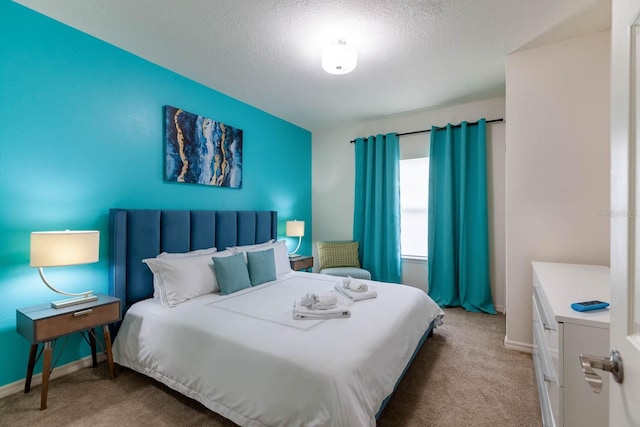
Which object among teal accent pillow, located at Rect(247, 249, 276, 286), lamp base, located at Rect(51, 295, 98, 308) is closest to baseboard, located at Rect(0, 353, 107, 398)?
lamp base, located at Rect(51, 295, 98, 308)

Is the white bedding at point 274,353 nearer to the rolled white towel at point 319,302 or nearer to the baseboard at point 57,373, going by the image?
the rolled white towel at point 319,302

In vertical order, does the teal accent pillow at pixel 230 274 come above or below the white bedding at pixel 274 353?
above

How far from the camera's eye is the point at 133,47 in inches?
100.0

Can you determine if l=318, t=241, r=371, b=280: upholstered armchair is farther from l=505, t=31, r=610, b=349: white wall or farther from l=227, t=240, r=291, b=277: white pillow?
l=505, t=31, r=610, b=349: white wall

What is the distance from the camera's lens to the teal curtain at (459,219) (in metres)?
3.67

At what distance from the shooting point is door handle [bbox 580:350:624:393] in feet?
2.14

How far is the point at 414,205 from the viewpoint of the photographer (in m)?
4.34

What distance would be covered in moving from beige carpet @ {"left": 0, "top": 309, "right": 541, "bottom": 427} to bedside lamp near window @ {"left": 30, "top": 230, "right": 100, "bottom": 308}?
63 centimetres

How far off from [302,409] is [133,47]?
10.0ft

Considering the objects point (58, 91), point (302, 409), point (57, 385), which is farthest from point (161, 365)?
point (58, 91)

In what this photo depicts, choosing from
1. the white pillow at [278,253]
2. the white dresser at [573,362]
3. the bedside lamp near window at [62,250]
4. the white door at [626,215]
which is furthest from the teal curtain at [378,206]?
the white door at [626,215]

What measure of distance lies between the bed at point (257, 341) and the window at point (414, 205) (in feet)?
5.29

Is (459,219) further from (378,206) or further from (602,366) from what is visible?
(602,366)

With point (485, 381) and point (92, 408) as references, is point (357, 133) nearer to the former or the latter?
point (485, 381)
